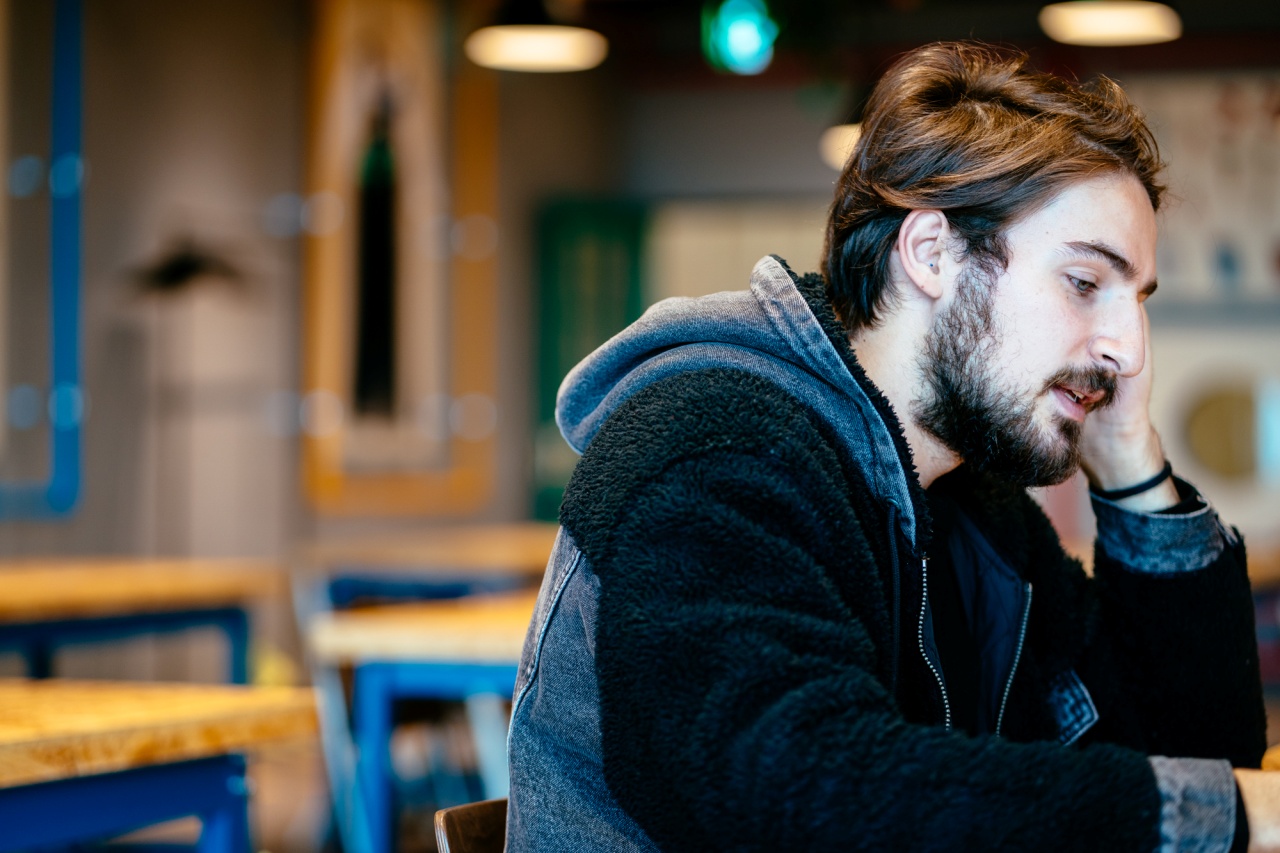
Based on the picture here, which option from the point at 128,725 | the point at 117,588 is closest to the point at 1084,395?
the point at 128,725

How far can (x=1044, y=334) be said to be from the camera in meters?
1.18

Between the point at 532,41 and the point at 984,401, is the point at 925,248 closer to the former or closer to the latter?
the point at 984,401

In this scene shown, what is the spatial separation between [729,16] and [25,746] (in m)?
3.73

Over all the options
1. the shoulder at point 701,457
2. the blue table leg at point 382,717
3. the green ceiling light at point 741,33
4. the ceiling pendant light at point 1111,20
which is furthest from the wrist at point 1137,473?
the green ceiling light at point 741,33

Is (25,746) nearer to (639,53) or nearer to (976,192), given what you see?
(976,192)

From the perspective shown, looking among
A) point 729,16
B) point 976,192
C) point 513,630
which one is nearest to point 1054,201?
point 976,192

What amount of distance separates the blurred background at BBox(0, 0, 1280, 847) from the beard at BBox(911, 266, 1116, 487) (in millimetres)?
440

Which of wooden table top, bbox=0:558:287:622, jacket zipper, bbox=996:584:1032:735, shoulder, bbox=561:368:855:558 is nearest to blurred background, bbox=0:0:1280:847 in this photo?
jacket zipper, bbox=996:584:1032:735

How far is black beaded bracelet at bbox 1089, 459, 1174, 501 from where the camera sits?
1432 mm

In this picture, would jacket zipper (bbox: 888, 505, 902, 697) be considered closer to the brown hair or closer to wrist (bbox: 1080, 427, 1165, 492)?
the brown hair

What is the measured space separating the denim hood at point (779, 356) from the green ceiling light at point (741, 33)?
140 inches

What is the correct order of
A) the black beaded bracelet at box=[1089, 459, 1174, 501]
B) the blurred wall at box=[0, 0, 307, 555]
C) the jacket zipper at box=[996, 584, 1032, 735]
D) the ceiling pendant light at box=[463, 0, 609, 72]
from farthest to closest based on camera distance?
the blurred wall at box=[0, 0, 307, 555] → the ceiling pendant light at box=[463, 0, 609, 72] → the black beaded bracelet at box=[1089, 459, 1174, 501] → the jacket zipper at box=[996, 584, 1032, 735]

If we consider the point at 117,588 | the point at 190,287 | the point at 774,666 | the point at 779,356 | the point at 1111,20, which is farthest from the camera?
the point at 190,287

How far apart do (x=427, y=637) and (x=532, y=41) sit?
2.74m
